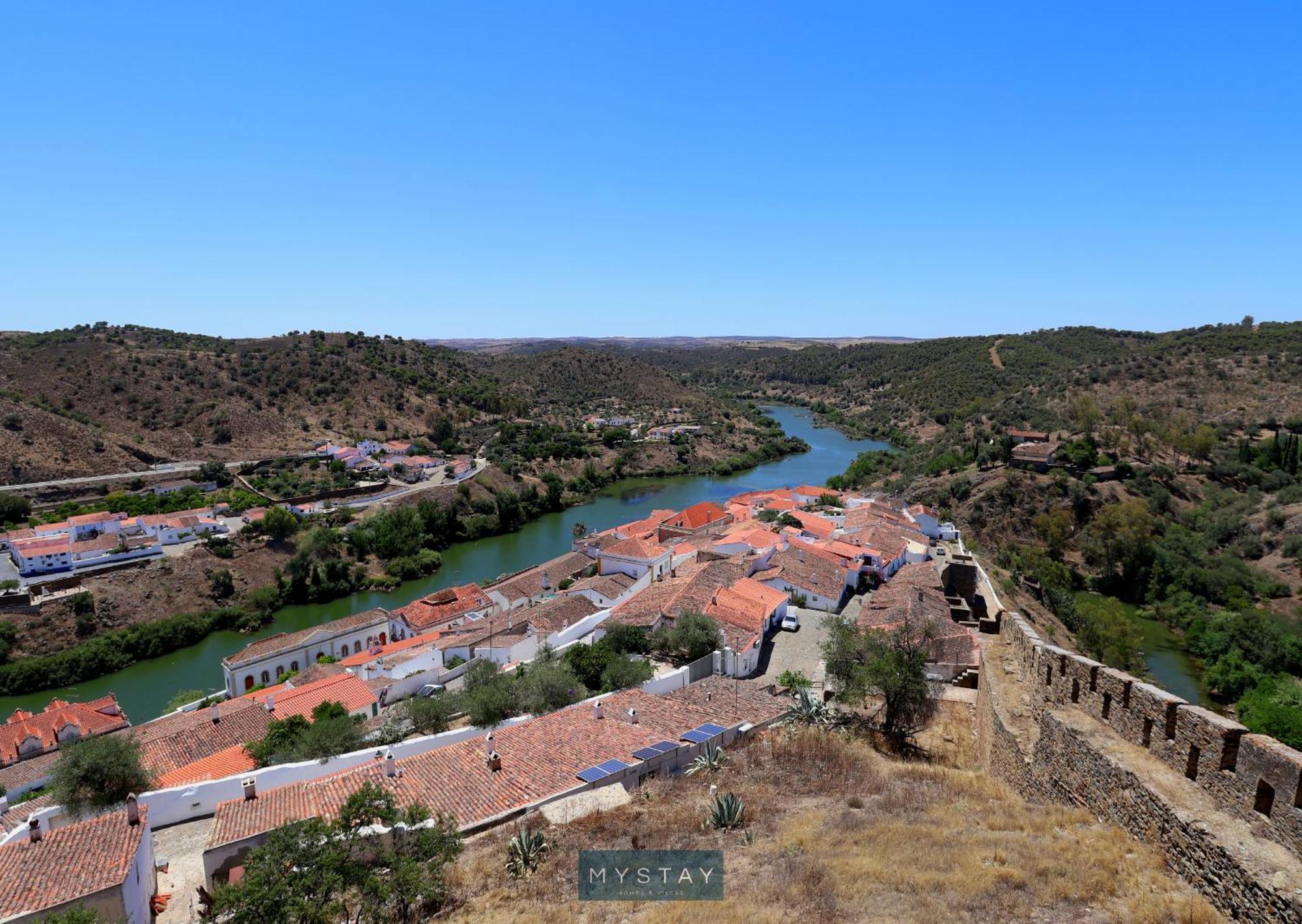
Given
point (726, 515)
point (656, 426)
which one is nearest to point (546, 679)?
point (726, 515)

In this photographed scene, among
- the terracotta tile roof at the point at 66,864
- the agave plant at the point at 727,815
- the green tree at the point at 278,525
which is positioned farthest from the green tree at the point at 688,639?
the green tree at the point at 278,525

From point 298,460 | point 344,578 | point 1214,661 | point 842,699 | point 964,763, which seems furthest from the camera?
point 298,460

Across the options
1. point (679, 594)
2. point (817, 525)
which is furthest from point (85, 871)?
point (817, 525)

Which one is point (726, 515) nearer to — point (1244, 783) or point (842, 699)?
point (842, 699)

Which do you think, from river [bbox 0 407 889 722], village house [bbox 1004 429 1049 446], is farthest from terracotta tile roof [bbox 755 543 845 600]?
village house [bbox 1004 429 1049 446]

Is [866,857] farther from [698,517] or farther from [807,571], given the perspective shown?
[698,517]

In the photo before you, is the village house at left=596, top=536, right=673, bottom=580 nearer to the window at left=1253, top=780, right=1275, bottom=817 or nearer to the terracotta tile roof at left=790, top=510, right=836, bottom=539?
the terracotta tile roof at left=790, top=510, right=836, bottom=539
